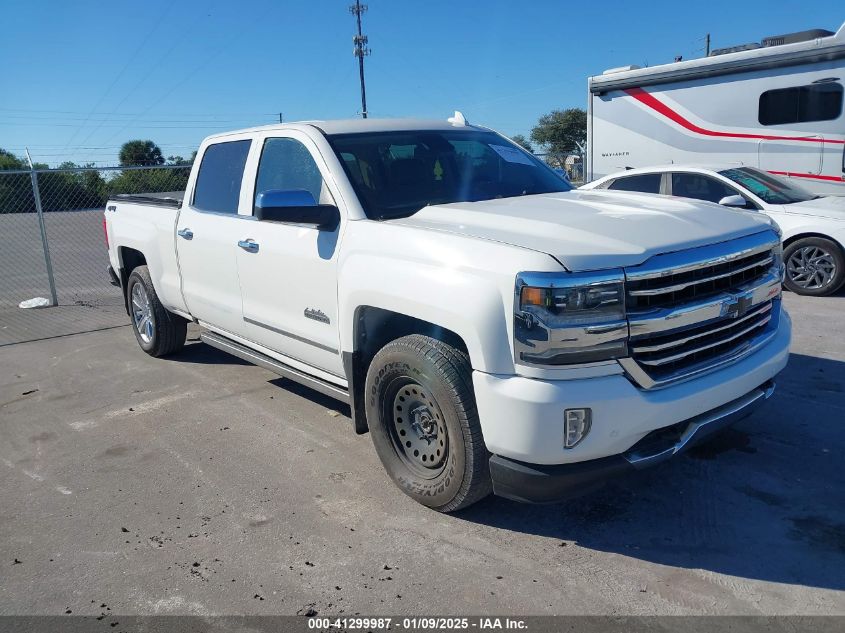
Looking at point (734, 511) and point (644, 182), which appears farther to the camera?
point (644, 182)

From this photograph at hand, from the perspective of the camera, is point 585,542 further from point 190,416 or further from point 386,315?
point 190,416

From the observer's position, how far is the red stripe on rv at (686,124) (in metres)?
10.4

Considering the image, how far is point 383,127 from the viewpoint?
4.73 metres

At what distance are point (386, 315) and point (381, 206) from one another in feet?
2.29

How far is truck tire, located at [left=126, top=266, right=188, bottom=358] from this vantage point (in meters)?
6.67

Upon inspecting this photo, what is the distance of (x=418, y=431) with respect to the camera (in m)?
3.75

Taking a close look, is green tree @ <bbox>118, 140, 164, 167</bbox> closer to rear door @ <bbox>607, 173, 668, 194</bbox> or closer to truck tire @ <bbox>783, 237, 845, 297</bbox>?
rear door @ <bbox>607, 173, 668, 194</bbox>

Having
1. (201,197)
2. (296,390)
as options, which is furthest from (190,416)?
(201,197)

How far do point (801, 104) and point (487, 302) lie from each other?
9.50m

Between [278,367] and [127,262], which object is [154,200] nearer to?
[127,262]

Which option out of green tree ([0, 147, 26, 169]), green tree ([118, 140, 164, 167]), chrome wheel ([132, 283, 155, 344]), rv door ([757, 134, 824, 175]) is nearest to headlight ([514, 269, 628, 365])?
chrome wheel ([132, 283, 155, 344])

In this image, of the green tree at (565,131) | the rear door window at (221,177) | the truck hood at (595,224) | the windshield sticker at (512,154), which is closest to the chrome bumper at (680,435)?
the truck hood at (595,224)

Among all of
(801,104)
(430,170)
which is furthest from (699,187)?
(430,170)

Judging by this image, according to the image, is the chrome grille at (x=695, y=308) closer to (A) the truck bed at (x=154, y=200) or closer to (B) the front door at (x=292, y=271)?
(B) the front door at (x=292, y=271)
